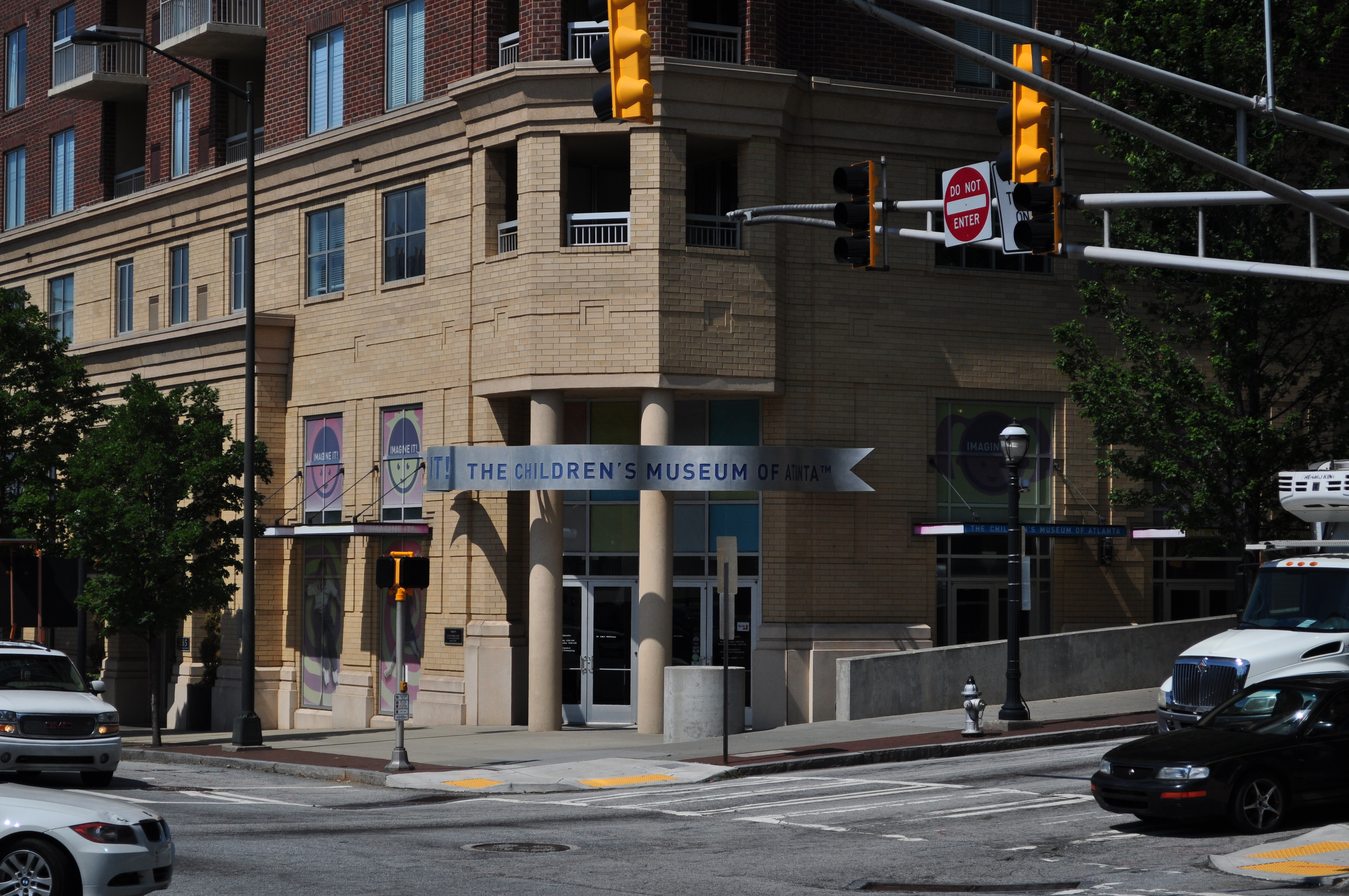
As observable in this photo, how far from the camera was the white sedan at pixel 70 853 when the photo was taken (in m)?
10.3

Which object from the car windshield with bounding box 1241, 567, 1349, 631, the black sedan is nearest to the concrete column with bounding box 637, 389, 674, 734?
the car windshield with bounding box 1241, 567, 1349, 631

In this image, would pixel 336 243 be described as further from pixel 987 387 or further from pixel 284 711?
pixel 987 387

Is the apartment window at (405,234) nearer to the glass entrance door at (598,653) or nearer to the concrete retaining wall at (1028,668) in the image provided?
the glass entrance door at (598,653)

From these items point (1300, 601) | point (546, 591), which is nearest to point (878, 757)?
point (1300, 601)

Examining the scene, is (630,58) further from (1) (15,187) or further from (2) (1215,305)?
(1) (15,187)

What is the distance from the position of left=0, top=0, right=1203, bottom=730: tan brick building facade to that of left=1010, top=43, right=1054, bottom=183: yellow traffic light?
46.6 ft

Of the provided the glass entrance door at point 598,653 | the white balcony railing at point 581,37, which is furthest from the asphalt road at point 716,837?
the white balcony railing at point 581,37

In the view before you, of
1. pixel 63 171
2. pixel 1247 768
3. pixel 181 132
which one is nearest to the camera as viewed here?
pixel 1247 768

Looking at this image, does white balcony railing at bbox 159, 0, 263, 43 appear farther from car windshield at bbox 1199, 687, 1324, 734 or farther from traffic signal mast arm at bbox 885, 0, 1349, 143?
car windshield at bbox 1199, 687, 1324, 734

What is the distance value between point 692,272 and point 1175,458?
331 inches

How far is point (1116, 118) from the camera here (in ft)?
43.9

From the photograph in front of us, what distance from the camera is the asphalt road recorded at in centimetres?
1302

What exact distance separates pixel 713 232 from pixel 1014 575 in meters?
8.76

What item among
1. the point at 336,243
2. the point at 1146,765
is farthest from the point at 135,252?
the point at 1146,765
